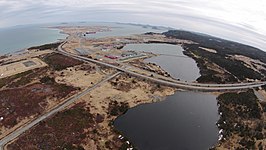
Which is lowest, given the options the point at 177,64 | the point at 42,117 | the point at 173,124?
the point at 42,117

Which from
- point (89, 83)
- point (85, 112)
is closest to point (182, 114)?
point (85, 112)

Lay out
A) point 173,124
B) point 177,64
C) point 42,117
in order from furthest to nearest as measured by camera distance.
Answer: point 177,64
point 173,124
point 42,117

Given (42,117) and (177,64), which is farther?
(177,64)

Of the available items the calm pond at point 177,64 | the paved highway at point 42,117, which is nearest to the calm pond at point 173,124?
the paved highway at point 42,117

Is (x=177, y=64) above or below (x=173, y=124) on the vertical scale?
above

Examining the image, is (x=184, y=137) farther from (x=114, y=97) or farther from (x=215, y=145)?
(x=114, y=97)

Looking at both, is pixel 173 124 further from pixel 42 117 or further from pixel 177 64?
pixel 177 64

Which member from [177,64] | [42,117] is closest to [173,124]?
[42,117]

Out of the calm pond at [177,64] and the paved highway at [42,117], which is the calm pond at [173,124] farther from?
the calm pond at [177,64]

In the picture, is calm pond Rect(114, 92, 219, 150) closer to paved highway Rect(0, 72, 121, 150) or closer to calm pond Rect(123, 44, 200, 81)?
paved highway Rect(0, 72, 121, 150)
